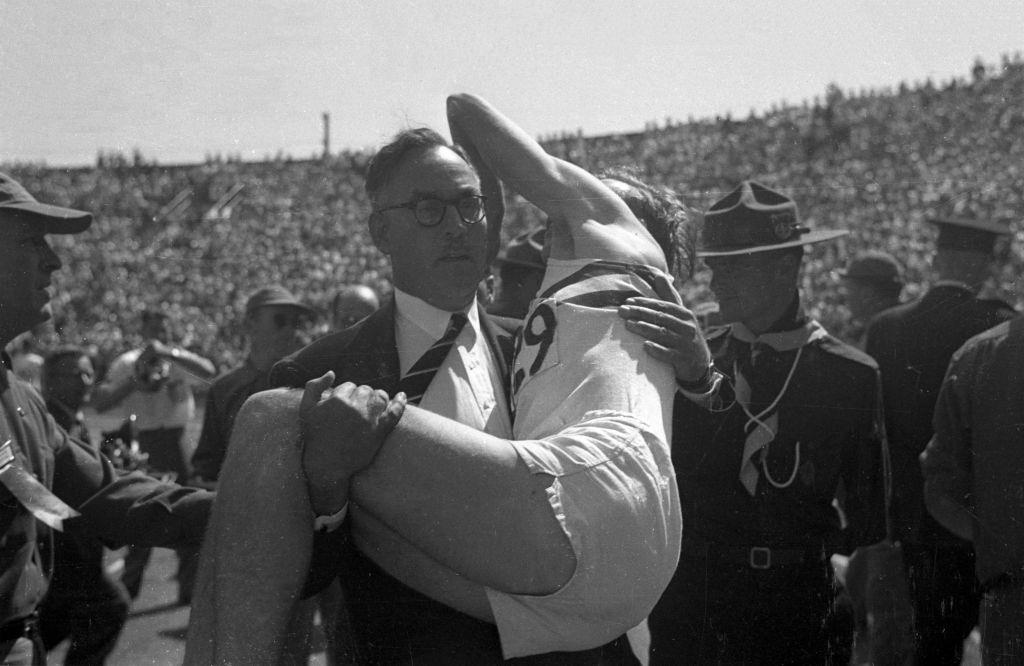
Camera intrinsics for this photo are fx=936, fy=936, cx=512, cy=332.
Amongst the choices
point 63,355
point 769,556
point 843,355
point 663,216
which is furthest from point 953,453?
point 63,355

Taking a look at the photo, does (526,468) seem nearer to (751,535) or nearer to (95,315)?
(751,535)

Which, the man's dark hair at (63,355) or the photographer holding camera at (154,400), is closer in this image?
the man's dark hair at (63,355)

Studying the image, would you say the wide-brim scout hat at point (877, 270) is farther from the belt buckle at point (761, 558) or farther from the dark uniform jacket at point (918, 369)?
the belt buckle at point (761, 558)

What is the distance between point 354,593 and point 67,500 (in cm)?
127

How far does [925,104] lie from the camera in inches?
239

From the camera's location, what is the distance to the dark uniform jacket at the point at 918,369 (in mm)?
4133

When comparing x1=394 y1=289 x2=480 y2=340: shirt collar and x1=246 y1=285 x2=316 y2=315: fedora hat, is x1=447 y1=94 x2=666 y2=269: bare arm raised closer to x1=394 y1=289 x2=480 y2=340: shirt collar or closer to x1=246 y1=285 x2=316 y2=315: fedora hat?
x1=394 y1=289 x2=480 y2=340: shirt collar

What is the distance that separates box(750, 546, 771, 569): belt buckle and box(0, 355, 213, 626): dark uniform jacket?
1.58m

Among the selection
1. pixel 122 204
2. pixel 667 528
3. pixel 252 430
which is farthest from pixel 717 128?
pixel 122 204

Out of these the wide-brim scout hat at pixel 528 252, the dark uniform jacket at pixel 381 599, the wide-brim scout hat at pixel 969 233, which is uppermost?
the wide-brim scout hat at pixel 969 233

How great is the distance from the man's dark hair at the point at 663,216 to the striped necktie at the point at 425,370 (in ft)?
1.83

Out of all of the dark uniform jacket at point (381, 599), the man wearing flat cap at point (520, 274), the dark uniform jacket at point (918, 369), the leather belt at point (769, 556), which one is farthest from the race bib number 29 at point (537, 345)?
the dark uniform jacket at point (918, 369)

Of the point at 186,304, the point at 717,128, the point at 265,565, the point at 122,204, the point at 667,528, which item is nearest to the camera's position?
the point at 265,565

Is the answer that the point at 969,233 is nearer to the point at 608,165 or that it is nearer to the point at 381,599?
the point at 608,165
